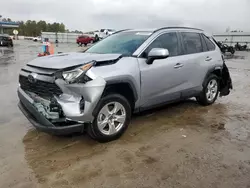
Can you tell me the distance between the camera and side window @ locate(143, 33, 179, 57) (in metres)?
4.86

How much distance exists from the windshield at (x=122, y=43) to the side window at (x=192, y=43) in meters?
1.02

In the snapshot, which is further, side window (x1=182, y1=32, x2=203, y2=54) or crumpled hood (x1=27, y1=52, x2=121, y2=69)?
side window (x1=182, y1=32, x2=203, y2=54)

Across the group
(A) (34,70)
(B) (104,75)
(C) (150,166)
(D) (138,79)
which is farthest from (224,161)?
(A) (34,70)

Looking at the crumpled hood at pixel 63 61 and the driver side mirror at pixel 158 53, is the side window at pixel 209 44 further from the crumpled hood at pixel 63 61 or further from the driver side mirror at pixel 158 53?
the crumpled hood at pixel 63 61

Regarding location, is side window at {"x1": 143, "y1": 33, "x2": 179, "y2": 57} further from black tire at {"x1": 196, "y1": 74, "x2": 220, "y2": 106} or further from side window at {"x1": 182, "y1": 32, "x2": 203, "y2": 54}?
black tire at {"x1": 196, "y1": 74, "x2": 220, "y2": 106}

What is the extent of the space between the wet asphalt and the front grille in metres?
0.82

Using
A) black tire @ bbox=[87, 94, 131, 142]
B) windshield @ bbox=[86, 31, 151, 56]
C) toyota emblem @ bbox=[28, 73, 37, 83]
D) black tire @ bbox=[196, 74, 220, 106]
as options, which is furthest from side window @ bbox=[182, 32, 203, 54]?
toyota emblem @ bbox=[28, 73, 37, 83]

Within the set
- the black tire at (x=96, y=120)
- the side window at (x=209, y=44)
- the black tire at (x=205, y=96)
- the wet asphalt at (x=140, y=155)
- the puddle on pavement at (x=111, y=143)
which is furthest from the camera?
the side window at (x=209, y=44)

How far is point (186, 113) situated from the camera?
5824 mm

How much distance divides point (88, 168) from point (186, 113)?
3088 mm

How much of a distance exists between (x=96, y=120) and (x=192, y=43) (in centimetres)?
304

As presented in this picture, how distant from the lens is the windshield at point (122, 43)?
4.66 metres

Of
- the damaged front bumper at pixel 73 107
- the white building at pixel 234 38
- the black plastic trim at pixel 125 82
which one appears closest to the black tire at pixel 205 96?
the black plastic trim at pixel 125 82

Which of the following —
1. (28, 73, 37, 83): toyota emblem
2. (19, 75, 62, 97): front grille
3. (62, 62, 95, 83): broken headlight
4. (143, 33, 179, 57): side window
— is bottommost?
(19, 75, 62, 97): front grille
